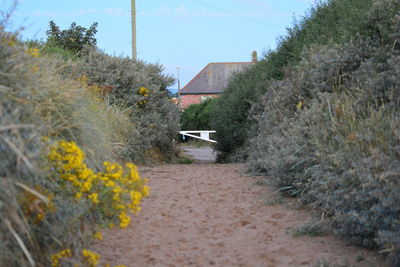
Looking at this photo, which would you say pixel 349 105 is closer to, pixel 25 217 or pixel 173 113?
pixel 25 217

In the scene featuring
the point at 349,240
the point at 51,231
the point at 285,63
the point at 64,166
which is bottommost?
the point at 349,240

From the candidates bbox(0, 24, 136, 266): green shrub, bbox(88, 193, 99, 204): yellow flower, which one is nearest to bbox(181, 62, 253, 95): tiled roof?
bbox(0, 24, 136, 266): green shrub

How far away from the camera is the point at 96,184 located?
4.84 metres

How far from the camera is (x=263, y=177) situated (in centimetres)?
980

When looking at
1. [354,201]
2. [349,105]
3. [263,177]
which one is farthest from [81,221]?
[263,177]

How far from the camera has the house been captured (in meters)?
53.1

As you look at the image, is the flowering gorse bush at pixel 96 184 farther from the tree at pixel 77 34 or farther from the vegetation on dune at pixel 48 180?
the tree at pixel 77 34

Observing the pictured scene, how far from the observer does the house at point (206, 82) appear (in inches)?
2089

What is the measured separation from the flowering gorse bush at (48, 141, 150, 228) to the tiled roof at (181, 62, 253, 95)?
156 feet

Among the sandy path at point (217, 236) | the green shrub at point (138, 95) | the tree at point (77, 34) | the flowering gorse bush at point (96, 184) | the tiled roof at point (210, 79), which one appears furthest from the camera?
the tiled roof at point (210, 79)

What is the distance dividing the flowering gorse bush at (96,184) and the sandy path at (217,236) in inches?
33.2

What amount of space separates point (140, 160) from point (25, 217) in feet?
29.1

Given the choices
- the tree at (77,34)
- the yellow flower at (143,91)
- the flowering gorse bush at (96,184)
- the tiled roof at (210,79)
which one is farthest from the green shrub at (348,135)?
the tiled roof at (210,79)

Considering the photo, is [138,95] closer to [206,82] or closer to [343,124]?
[343,124]
